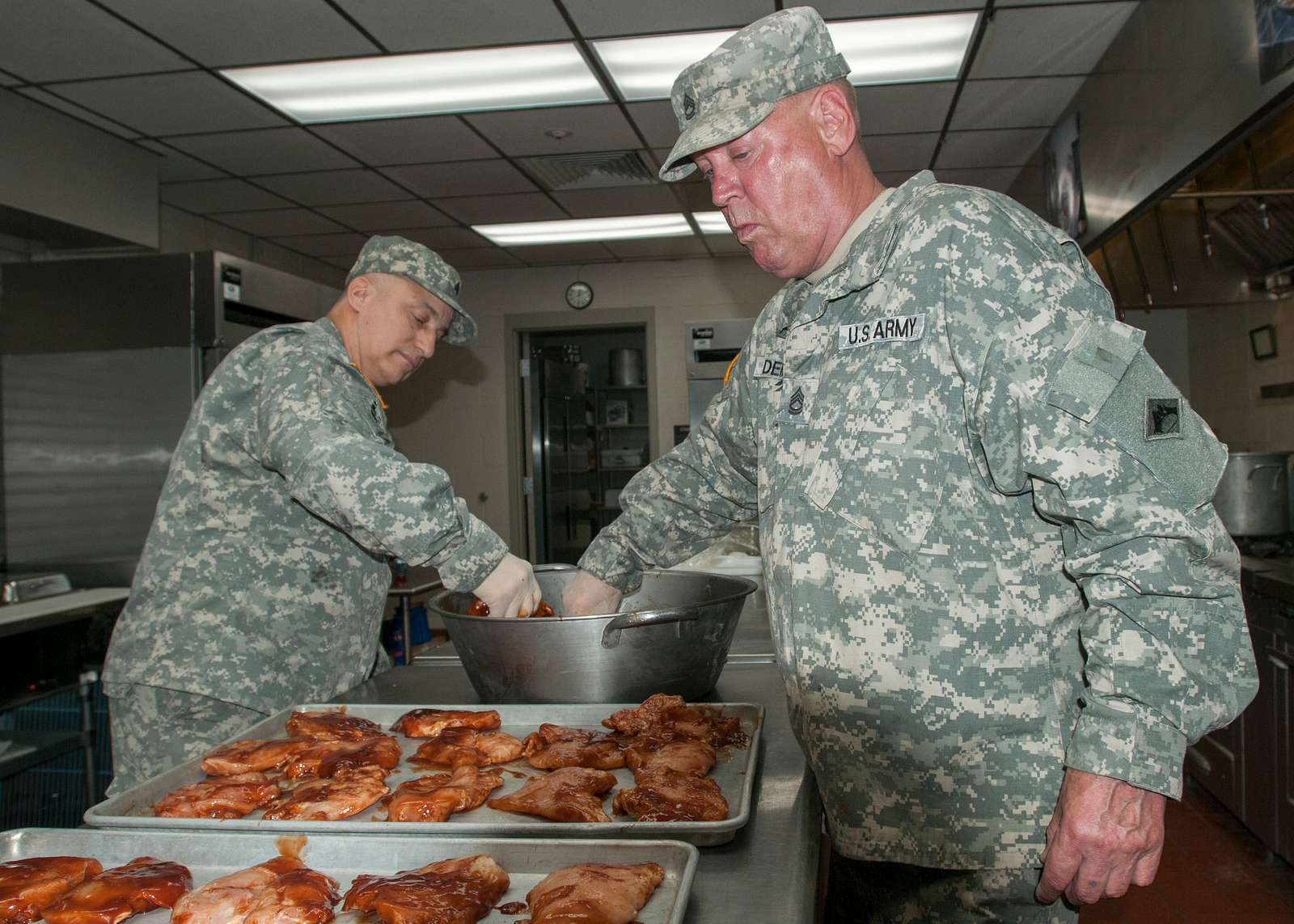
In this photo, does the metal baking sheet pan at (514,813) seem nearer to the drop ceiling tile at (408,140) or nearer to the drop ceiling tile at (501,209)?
the drop ceiling tile at (408,140)

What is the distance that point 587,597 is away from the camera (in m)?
1.74

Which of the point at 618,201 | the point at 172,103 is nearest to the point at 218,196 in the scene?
the point at 172,103

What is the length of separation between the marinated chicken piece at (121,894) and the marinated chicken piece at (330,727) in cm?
42

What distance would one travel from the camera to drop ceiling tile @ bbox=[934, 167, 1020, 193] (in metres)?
5.39

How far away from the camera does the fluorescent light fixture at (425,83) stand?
3.69 metres

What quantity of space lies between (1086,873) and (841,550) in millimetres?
452

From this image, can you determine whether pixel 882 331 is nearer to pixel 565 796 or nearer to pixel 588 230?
pixel 565 796

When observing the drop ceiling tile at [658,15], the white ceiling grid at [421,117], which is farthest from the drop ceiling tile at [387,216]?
the drop ceiling tile at [658,15]

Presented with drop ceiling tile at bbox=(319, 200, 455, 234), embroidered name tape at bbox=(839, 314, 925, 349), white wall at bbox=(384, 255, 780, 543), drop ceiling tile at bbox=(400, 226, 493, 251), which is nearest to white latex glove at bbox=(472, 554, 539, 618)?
embroidered name tape at bbox=(839, 314, 925, 349)

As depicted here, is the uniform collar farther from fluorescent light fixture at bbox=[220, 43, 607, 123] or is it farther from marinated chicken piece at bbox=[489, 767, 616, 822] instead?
fluorescent light fixture at bbox=[220, 43, 607, 123]

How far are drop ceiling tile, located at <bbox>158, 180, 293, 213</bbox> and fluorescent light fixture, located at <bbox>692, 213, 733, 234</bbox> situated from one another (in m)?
2.58

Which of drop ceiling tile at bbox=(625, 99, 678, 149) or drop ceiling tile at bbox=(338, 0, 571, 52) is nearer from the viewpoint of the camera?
drop ceiling tile at bbox=(338, 0, 571, 52)

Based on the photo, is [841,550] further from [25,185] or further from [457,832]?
[25,185]

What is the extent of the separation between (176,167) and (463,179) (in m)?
1.47
